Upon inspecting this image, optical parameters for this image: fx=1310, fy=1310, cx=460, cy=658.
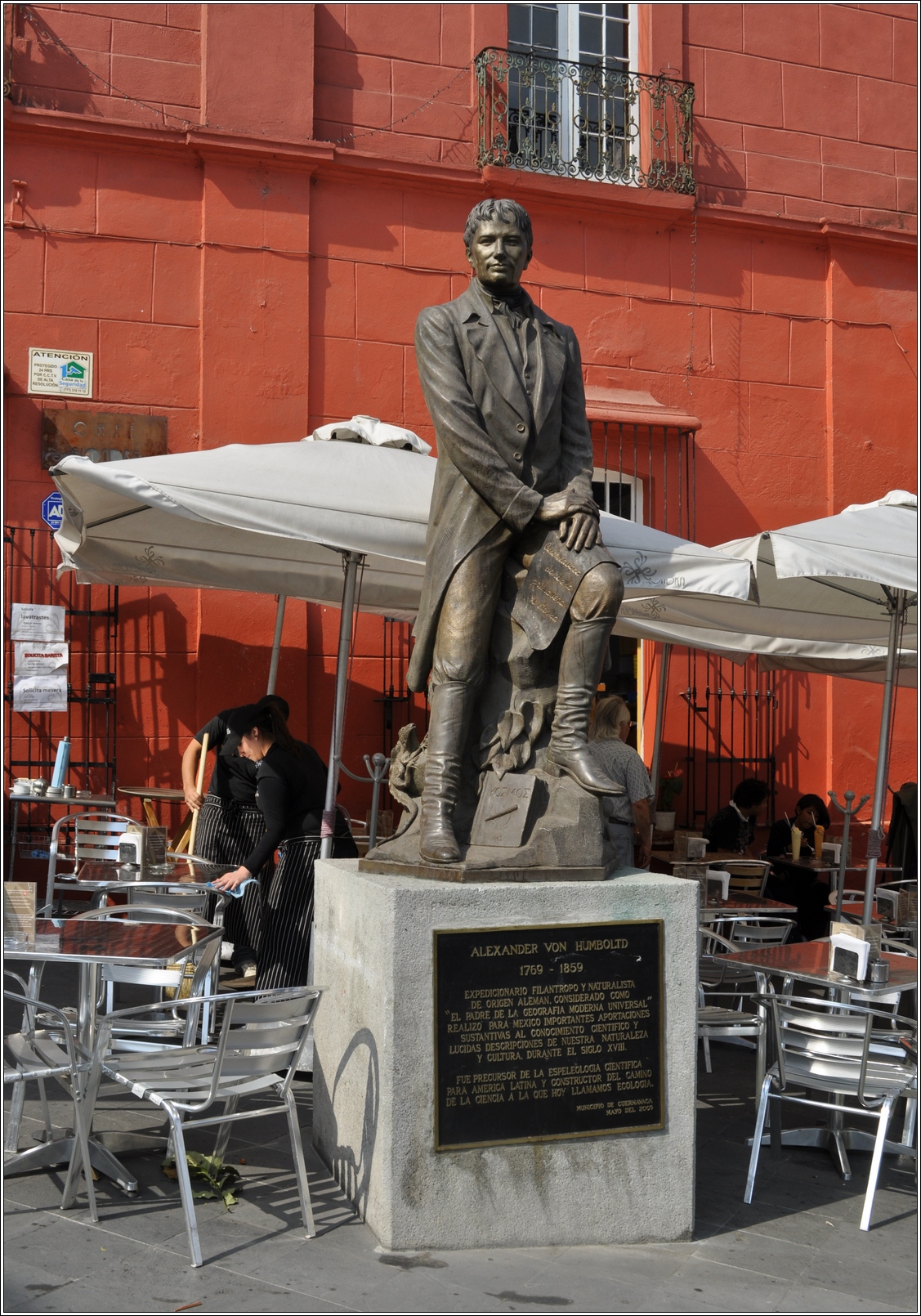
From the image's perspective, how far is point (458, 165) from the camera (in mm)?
10461

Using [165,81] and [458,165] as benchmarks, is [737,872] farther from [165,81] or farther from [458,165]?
[165,81]

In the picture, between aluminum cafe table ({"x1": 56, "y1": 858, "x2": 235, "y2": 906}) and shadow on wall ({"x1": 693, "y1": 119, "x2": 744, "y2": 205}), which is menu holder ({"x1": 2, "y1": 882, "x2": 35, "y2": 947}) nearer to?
aluminum cafe table ({"x1": 56, "y1": 858, "x2": 235, "y2": 906})

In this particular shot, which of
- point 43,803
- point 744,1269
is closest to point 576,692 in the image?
point 744,1269

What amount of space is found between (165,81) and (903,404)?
22.2ft

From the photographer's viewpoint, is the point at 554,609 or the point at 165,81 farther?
the point at 165,81

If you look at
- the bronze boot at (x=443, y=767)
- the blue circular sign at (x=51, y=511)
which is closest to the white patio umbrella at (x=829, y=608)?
the bronze boot at (x=443, y=767)

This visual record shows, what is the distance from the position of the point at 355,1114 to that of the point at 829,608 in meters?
5.04

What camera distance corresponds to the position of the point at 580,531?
4.55 metres

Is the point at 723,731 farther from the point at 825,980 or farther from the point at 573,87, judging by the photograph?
the point at 825,980

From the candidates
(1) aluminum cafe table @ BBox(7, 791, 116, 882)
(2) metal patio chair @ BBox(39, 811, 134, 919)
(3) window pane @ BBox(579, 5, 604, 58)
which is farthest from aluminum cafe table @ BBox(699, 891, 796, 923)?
(3) window pane @ BBox(579, 5, 604, 58)

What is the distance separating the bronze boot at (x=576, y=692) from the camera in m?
4.47

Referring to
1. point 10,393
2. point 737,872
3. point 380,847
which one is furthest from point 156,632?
point 380,847

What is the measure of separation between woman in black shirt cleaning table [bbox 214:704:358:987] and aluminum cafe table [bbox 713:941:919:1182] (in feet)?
6.92

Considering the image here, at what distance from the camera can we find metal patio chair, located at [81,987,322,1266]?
3998mm
